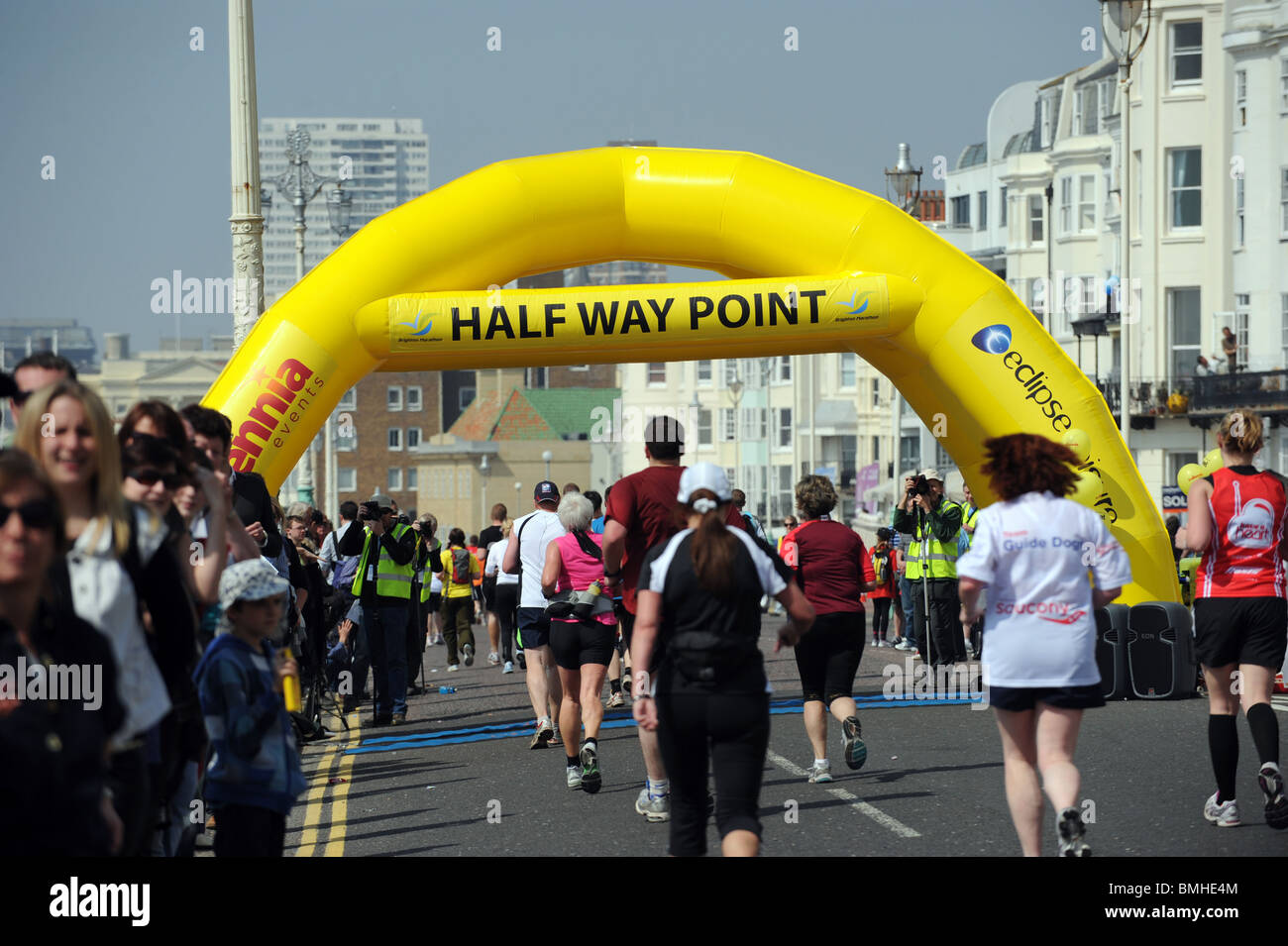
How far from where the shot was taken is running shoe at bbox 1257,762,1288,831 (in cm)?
839

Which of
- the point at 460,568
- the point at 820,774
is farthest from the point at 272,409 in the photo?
the point at 460,568

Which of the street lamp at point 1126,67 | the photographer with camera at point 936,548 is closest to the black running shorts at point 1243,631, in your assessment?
the photographer with camera at point 936,548

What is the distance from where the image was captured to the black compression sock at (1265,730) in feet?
28.1

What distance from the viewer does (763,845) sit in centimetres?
848

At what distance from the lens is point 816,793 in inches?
403

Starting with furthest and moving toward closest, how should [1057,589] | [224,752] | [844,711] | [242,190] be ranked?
[242,190] → [844,711] → [1057,589] → [224,752]

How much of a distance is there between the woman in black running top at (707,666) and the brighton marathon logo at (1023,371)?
7.55 metres

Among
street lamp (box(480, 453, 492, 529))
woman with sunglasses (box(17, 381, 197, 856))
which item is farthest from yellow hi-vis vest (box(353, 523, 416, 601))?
street lamp (box(480, 453, 492, 529))

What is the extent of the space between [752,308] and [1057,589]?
7325 millimetres

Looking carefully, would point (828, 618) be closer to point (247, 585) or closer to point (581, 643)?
point (581, 643)

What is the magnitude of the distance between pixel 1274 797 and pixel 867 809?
216 cm

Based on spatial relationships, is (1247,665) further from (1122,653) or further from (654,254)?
(654,254)

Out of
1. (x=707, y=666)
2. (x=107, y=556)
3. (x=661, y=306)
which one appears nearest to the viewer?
(x=107, y=556)

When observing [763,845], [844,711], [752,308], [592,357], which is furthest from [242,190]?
[763,845]
